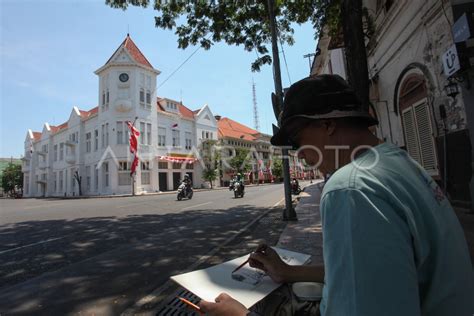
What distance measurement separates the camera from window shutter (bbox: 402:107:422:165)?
775cm

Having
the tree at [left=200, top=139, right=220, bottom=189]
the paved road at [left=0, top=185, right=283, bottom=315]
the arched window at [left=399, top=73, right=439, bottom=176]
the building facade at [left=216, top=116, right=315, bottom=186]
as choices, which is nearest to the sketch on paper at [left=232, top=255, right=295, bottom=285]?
the paved road at [left=0, top=185, right=283, bottom=315]

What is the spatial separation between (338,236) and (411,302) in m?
0.22

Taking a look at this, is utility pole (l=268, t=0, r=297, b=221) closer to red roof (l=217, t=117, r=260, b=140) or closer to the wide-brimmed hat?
the wide-brimmed hat

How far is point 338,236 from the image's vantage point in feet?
2.50

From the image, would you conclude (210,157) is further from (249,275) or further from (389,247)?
(389,247)

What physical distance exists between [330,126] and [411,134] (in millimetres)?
8186

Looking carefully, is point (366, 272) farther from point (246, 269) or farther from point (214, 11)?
point (214, 11)

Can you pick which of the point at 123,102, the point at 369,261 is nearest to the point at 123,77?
→ the point at 123,102

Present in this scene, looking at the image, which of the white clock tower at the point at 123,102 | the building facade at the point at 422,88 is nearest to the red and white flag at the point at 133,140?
the white clock tower at the point at 123,102

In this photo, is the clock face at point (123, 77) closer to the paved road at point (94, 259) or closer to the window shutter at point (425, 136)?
the paved road at point (94, 259)

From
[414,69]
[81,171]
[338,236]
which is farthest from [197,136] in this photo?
[338,236]

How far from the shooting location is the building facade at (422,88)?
5859 millimetres

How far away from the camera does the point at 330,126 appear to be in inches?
41.7

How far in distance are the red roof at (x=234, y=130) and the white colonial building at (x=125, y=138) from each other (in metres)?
10.4
